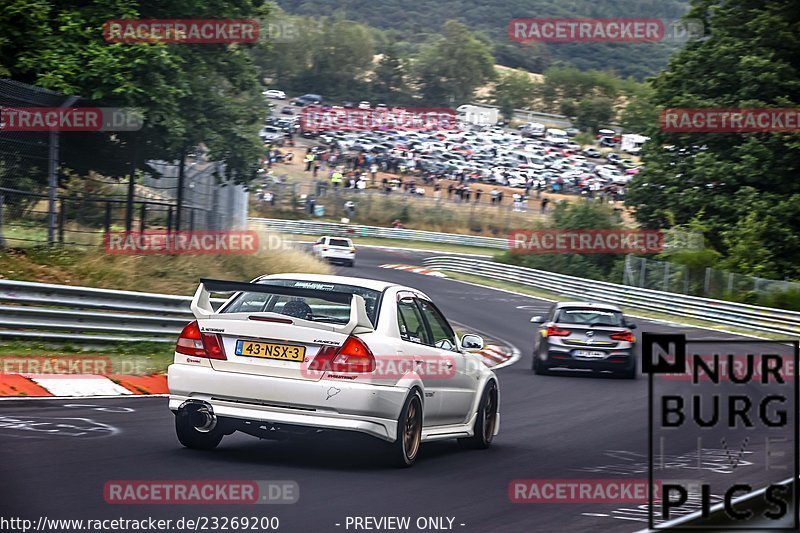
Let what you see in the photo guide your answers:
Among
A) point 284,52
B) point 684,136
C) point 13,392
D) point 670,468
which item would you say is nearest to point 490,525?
point 670,468

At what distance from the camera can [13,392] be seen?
480 inches

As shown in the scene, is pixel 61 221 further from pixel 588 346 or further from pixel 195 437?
pixel 195 437

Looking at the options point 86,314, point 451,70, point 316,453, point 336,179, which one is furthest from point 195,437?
point 451,70

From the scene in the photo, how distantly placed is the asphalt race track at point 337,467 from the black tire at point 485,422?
152 mm

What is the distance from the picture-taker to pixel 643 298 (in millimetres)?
42812

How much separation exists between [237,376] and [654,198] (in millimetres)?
41035

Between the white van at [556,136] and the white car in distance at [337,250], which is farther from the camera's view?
the white van at [556,136]

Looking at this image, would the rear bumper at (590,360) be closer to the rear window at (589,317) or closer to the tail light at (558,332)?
the tail light at (558,332)

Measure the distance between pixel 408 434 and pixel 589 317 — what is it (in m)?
12.0

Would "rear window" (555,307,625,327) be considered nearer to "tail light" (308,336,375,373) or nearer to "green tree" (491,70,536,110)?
"tail light" (308,336,375,373)

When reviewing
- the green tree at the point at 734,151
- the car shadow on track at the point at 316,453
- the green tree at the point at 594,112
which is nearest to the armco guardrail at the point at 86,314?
the car shadow on track at the point at 316,453

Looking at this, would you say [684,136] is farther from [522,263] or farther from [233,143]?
[233,143]

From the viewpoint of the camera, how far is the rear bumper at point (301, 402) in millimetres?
8672

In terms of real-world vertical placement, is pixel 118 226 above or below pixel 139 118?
below
